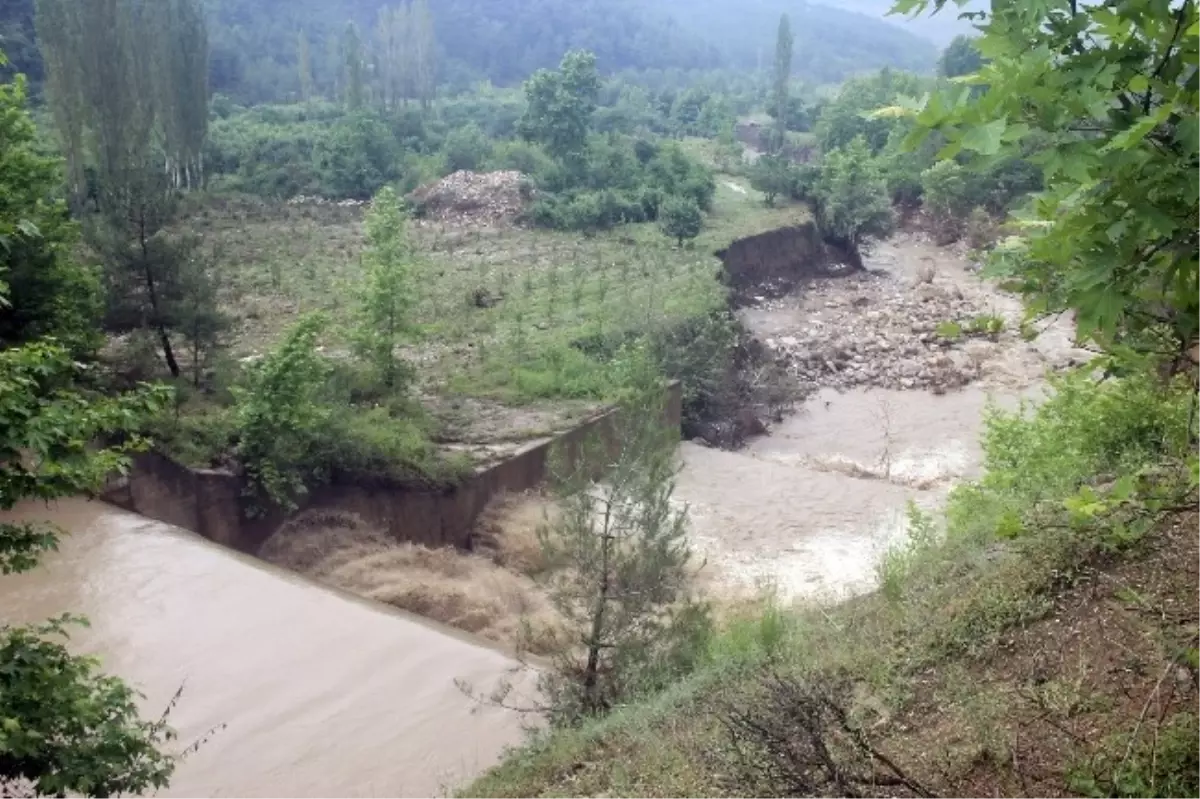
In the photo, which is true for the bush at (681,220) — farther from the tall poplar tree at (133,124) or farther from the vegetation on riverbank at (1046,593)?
the vegetation on riverbank at (1046,593)

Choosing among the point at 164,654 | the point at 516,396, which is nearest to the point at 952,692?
the point at 164,654

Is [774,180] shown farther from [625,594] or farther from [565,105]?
[625,594]

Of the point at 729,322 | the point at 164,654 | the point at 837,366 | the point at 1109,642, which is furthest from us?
the point at 837,366

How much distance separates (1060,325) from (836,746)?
30320mm

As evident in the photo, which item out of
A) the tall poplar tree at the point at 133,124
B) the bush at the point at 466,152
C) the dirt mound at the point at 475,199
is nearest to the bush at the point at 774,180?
the dirt mound at the point at 475,199

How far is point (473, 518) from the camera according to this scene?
675 inches

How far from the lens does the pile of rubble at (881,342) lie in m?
28.5

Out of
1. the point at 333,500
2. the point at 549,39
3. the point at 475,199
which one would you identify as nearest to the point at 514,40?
the point at 549,39

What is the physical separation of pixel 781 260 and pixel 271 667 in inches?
1162

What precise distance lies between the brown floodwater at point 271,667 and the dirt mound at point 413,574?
3.42 ft

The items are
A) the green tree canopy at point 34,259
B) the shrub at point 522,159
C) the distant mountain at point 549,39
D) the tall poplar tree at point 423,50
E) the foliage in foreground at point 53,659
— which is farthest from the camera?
the distant mountain at point 549,39

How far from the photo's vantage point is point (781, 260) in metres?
38.1

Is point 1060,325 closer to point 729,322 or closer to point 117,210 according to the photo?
point 729,322

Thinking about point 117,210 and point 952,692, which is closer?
point 952,692
